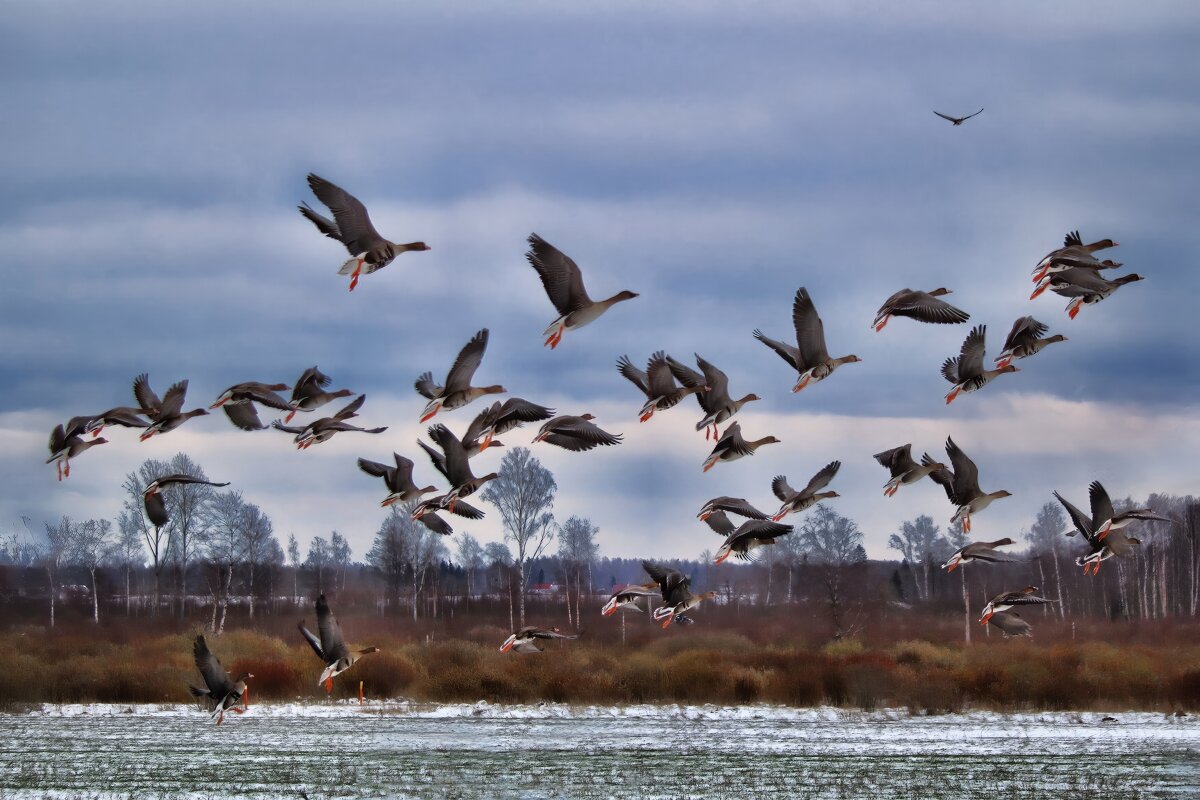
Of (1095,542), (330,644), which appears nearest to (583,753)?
(330,644)

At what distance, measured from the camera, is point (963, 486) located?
88.1 ft

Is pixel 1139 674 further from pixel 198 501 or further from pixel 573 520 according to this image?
pixel 573 520

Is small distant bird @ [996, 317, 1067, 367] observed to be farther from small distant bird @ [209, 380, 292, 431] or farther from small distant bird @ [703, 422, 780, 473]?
small distant bird @ [209, 380, 292, 431]

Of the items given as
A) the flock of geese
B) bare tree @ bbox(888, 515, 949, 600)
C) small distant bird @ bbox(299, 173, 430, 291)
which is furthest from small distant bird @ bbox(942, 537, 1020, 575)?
bare tree @ bbox(888, 515, 949, 600)

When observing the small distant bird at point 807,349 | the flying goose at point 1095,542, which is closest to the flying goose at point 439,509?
the small distant bird at point 807,349

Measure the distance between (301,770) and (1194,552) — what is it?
96182mm

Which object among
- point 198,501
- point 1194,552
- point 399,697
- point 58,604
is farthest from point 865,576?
point 58,604

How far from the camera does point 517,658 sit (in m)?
54.2

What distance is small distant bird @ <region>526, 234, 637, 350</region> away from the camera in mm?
23406

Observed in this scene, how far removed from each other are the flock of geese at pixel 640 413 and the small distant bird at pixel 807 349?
23 mm

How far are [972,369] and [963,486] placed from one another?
7.61 feet

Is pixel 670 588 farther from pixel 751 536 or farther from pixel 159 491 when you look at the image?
pixel 159 491

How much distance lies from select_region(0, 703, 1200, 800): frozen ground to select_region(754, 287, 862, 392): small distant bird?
30.0 feet

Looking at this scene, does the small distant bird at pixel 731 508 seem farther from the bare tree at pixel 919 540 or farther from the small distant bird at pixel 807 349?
the bare tree at pixel 919 540
